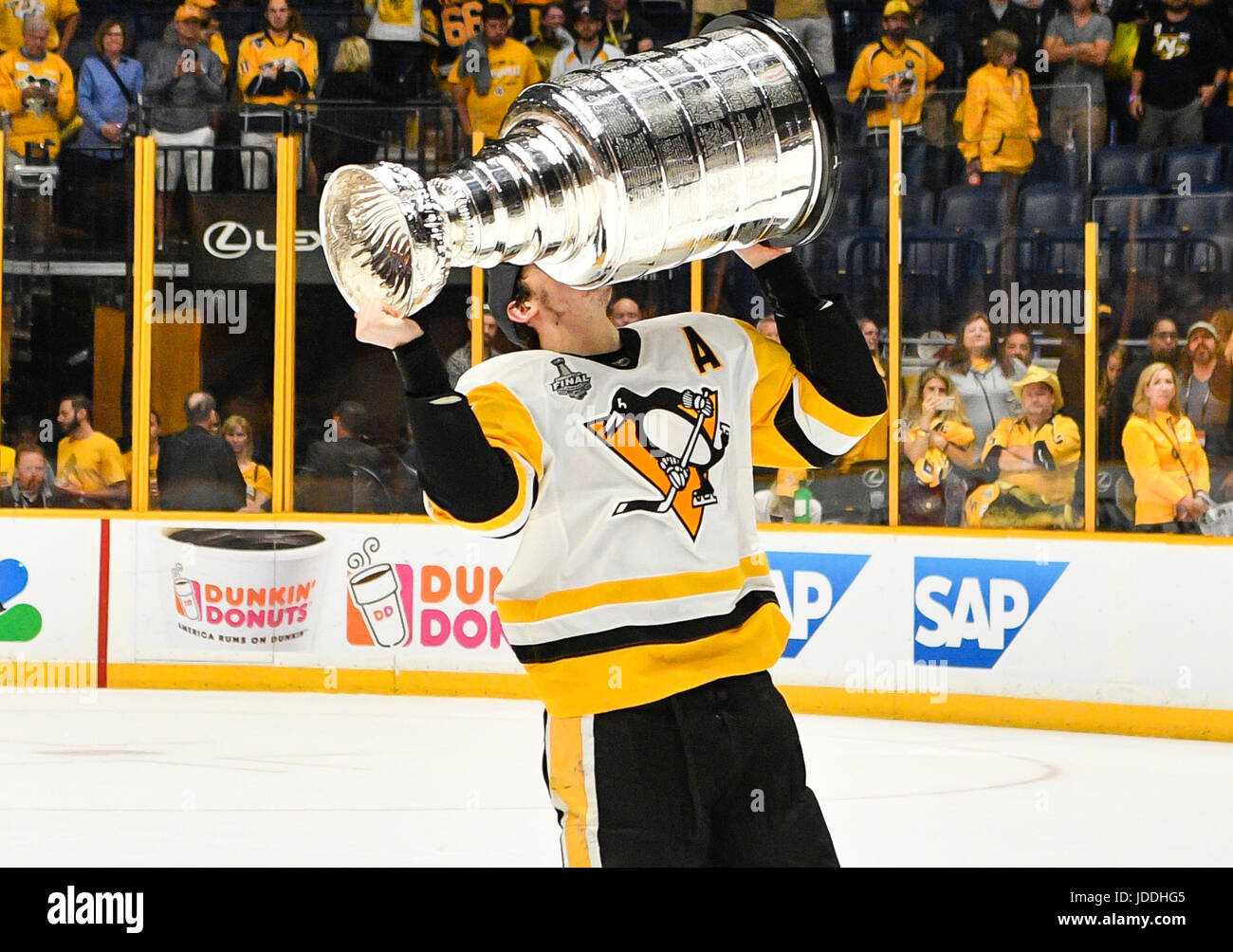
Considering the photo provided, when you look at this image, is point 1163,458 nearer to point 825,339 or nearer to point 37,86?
point 825,339

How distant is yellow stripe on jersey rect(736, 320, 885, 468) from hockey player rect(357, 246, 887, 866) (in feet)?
0.28

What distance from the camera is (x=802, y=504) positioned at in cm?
674

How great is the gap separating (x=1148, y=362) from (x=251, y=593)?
4025 millimetres

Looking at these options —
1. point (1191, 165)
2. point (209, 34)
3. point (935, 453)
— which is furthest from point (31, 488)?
point (1191, 165)

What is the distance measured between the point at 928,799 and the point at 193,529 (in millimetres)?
3792

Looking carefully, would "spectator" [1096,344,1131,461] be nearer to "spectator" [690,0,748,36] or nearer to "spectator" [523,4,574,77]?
"spectator" [690,0,748,36]

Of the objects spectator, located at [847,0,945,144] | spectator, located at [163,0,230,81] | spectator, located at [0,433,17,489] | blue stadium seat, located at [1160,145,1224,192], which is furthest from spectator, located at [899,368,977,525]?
spectator, located at [163,0,230,81]

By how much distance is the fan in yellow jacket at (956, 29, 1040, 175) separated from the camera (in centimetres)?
652

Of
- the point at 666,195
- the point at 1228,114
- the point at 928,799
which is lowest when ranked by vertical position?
the point at 928,799

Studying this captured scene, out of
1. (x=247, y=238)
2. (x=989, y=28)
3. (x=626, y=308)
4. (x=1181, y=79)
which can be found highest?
(x=989, y=28)

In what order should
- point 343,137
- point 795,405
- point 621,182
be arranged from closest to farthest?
1. point 621,182
2. point 795,405
3. point 343,137
